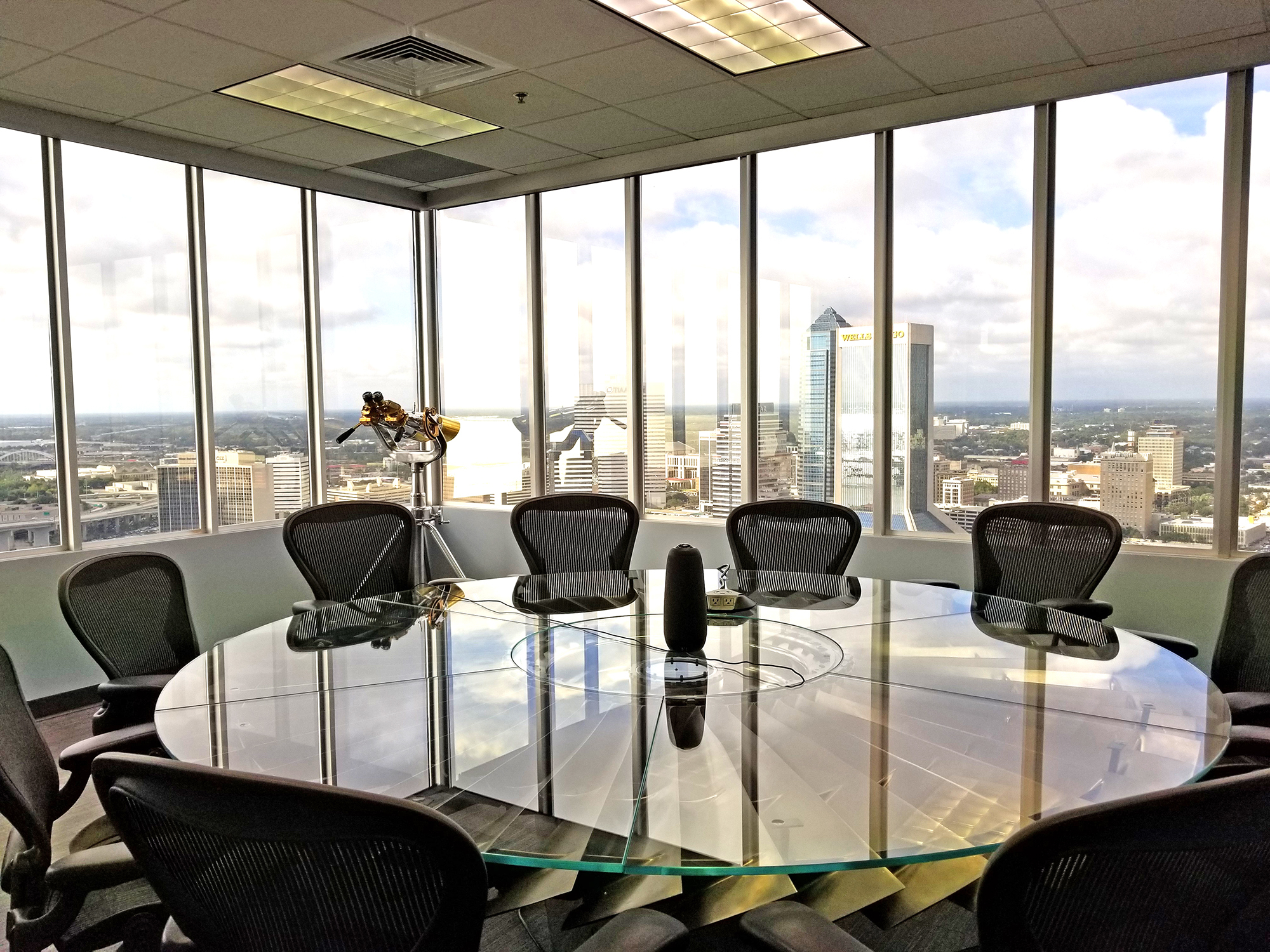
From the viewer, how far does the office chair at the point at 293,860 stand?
3.88 feet

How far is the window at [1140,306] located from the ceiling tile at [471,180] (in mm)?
3426

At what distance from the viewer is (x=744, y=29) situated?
12.6 feet

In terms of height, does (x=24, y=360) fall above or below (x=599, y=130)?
below

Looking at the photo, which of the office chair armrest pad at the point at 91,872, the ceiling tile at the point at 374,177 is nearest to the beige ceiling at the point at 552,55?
the ceiling tile at the point at 374,177

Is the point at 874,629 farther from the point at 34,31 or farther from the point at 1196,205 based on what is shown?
the point at 34,31

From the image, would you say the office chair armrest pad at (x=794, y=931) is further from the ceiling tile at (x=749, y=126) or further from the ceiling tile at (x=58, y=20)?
the ceiling tile at (x=749, y=126)

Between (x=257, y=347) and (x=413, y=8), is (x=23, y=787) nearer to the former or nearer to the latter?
(x=413, y=8)

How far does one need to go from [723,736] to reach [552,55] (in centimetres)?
312

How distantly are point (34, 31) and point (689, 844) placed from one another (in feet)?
12.9

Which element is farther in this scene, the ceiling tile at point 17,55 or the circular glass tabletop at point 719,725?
the ceiling tile at point 17,55

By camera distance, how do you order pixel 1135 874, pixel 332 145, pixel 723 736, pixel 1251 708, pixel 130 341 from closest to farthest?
pixel 1135 874, pixel 723 736, pixel 1251 708, pixel 130 341, pixel 332 145

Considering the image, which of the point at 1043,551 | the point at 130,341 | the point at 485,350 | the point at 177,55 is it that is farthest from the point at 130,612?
the point at 485,350

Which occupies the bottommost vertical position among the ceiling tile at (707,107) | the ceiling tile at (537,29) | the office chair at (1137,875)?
the office chair at (1137,875)

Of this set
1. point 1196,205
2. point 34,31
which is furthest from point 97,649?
point 1196,205
